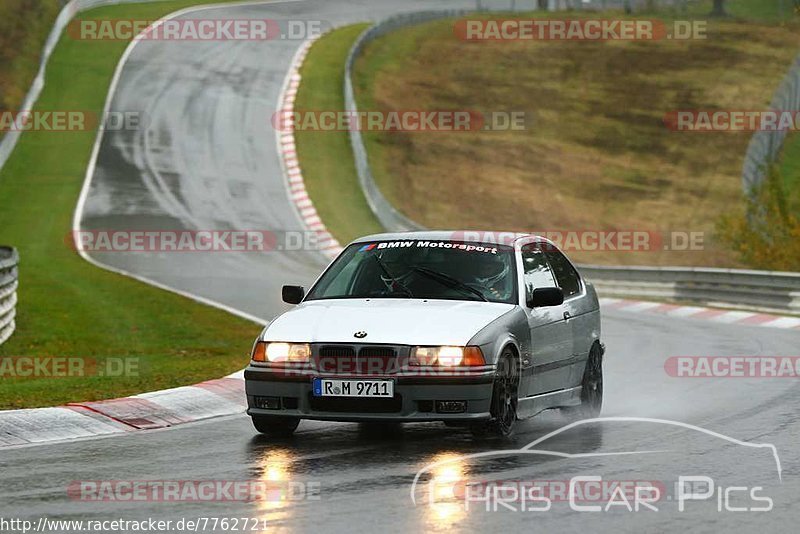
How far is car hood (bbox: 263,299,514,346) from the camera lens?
33.6ft

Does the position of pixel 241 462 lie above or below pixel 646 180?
above

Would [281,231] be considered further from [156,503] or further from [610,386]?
[156,503]

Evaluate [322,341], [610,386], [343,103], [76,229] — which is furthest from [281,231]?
[322,341]

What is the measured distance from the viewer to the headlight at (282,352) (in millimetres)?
10359

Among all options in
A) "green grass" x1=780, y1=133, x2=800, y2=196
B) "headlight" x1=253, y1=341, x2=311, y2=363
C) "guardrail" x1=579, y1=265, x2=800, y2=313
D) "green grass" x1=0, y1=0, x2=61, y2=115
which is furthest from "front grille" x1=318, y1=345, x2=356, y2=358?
"green grass" x1=0, y1=0, x2=61, y2=115

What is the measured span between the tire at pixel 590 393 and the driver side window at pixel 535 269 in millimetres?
822

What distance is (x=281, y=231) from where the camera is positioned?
36188 millimetres

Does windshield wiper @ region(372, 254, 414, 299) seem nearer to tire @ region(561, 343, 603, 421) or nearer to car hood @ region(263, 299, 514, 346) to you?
car hood @ region(263, 299, 514, 346)

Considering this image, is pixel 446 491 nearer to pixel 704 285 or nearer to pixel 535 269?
pixel 535 269

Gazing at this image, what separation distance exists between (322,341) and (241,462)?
111cm

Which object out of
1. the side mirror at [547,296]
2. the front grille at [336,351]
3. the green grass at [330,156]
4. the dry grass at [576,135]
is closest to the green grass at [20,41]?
the green grass at [330,156]

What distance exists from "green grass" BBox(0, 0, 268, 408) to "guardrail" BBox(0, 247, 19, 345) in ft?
0.65

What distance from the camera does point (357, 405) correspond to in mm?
10156

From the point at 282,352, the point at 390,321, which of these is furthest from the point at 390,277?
the point at 282,352
